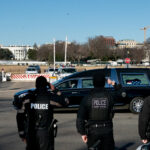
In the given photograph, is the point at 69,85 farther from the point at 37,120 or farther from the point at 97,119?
the point at 97,119

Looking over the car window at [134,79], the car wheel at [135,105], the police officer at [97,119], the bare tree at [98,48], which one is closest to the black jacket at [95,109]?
the police officer at [97,119]

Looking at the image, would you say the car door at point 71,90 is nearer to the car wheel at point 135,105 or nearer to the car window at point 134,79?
the car window at point 134,79

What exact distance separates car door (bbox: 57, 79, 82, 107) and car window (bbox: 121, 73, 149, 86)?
1815 millimetres

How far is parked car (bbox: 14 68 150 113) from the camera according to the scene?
11352 mm

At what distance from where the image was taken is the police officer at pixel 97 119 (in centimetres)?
425

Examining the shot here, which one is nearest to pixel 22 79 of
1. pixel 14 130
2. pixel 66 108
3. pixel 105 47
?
pixel 66 108

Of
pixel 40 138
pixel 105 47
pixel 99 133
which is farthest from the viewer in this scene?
pixel 105 47

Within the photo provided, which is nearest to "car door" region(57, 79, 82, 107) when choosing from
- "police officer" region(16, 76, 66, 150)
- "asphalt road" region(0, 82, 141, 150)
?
"asphalt road" region(0, 82, 141, 150)

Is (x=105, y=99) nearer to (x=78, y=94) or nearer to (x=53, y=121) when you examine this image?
(x=53, y=121)

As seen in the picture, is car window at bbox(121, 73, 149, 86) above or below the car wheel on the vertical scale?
above

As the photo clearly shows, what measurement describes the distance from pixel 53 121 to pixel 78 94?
262 inches

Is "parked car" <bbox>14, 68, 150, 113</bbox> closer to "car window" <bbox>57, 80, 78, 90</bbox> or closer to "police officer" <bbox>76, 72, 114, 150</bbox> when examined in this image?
"car window" <bbox>57, 80, 78, 90</bbox>

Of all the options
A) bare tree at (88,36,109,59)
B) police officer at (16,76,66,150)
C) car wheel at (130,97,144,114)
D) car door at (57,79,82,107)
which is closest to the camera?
police officer at (16,76,66,150)

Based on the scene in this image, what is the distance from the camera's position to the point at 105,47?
113562mm
